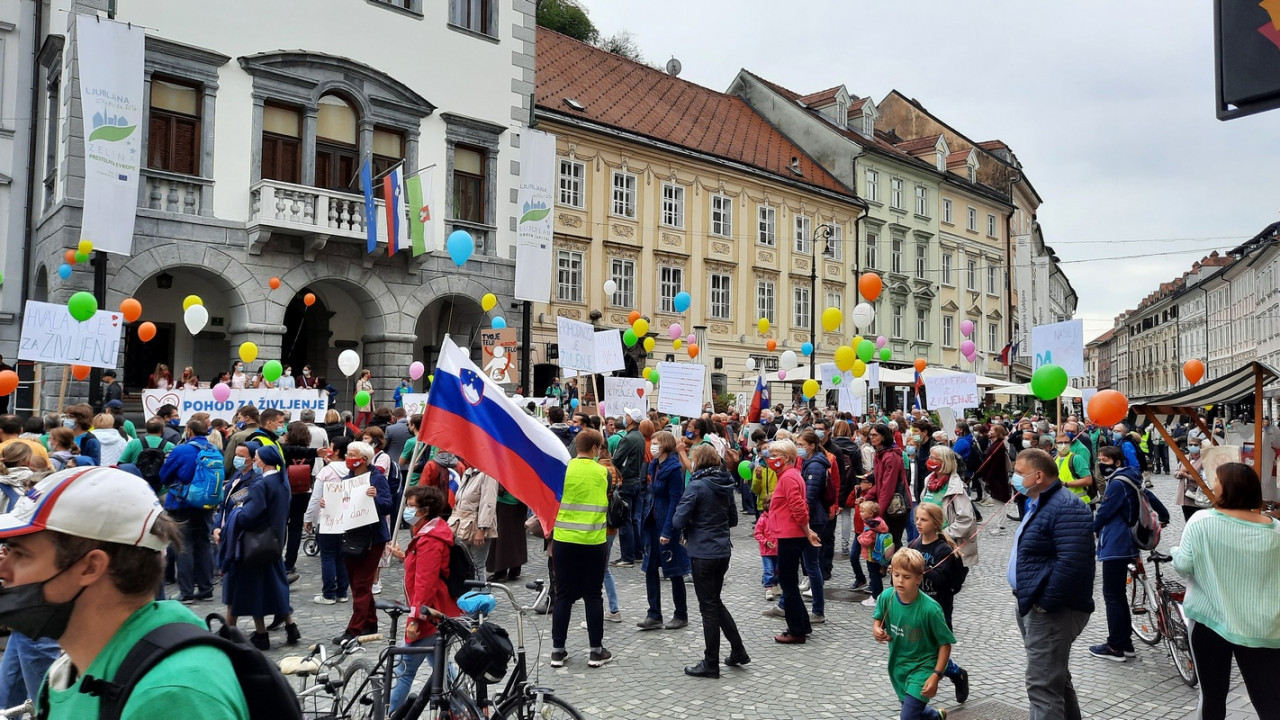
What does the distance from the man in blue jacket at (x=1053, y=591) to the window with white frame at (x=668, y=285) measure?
27.5 meters

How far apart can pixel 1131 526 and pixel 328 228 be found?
56.1 feet

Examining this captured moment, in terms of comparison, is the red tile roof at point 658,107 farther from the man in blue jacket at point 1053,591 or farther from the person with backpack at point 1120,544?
the man in blue jacket at point 1053,591

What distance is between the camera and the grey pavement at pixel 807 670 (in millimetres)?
6383

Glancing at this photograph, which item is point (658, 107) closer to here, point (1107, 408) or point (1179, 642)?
point (1107, 408)

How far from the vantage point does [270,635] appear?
8125 millimetres

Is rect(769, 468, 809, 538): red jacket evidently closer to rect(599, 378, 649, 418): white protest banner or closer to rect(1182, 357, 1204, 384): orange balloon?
rect(1182, 357, 1204, 384): orange balloon

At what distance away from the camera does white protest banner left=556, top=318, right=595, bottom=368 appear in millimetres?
16047

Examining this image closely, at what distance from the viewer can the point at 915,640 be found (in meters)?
5.29

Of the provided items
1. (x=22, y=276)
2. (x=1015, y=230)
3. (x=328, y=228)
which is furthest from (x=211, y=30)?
(x=1015, y=230)

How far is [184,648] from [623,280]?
29748mm

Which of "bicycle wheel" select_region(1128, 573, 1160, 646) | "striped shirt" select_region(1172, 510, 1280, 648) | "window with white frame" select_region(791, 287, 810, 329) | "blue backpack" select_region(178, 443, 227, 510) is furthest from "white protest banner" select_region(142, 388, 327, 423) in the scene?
"window with white frame" select_region(791, 287, 810, 329)

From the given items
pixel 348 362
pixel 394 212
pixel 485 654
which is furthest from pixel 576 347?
pixel 485 654

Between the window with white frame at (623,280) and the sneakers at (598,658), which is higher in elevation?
the window with white frame at (623,280)

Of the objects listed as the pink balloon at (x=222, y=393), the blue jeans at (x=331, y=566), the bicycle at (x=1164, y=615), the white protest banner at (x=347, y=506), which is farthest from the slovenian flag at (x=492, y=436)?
the pink balloon at (x=222, y=393)
